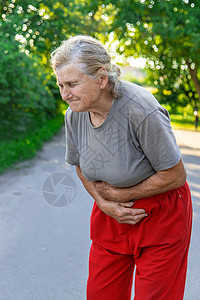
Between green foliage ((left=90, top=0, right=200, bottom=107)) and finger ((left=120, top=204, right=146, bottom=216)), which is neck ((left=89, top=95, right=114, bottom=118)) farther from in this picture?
green foliage ((left=90, top=0, right=200, bottom=107))

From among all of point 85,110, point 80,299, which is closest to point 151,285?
point 85,110

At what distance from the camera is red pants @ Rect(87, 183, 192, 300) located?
6.25 ft

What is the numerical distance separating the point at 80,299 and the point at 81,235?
4.08 ft

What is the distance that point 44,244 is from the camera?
4.23 metres

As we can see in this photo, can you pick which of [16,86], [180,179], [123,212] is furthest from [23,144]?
[180,179]

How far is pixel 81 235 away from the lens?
14.6 ft

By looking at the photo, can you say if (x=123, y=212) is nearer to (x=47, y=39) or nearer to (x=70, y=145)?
(x=70, y=145)

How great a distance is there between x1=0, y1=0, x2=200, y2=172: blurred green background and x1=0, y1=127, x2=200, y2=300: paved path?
197cm

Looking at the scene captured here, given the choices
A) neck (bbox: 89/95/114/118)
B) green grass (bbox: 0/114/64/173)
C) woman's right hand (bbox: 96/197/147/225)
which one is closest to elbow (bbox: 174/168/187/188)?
→ woman's right hand (bbox: 96/197/147/225)

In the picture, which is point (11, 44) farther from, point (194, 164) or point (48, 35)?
point (194, 164)

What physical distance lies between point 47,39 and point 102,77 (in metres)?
11.1

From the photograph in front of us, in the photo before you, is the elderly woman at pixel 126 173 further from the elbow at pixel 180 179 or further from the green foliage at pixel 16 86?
the green foliage at pixel 16 86

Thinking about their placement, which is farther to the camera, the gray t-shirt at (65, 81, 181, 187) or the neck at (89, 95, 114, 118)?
the neck at (89, 95, 114, 118)

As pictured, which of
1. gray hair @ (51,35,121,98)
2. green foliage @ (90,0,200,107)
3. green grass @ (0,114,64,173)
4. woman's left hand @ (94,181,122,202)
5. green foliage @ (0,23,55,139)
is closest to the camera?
gray hair @ (51,35,121,98)
